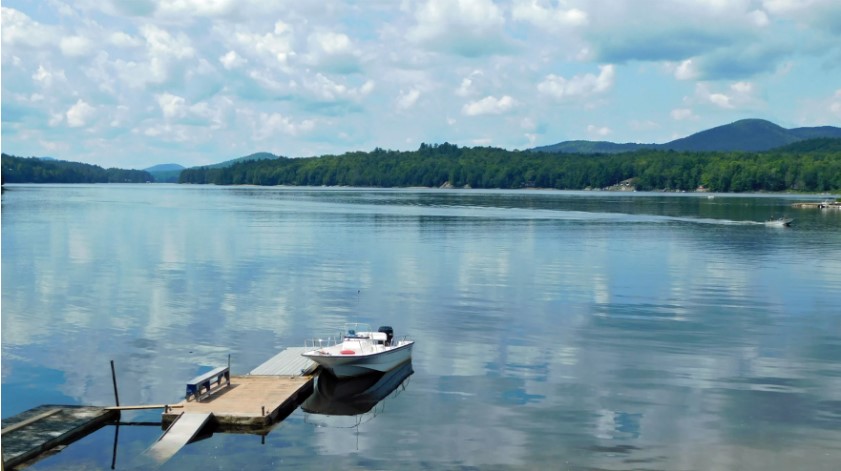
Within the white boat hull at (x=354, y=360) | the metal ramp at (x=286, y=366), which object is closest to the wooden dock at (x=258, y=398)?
the metal ramp at (x=286, y=366)

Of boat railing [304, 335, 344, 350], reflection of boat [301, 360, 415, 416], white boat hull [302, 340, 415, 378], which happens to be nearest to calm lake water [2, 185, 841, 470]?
reflection of boat [301, 360, 415, 416]

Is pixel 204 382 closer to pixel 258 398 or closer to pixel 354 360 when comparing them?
pixel 258 398

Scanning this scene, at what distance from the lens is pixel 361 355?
37.1 m

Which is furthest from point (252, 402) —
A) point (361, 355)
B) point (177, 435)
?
point (361, 355)

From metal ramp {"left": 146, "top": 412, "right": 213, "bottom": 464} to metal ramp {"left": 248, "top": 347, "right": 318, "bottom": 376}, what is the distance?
640 centimetres

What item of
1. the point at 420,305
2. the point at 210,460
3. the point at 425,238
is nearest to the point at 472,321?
the point at 420,305

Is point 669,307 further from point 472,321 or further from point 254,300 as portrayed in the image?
point 254,300

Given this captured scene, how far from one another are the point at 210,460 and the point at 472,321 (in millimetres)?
25549

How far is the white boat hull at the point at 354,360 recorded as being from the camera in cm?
3672

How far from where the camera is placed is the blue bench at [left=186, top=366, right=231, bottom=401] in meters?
32.0

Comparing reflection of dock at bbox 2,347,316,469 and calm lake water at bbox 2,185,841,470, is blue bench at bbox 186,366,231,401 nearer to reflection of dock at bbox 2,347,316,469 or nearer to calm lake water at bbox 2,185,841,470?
reflection of dock at bbox 2,347,316,469

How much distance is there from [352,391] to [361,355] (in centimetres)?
180

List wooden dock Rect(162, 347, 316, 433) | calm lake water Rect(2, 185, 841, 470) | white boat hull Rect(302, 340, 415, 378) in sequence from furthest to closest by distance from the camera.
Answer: white boat hull Rect(302, 340, 415, 378)
wooden dock Rect(162, 347, 316, 433)
calm lake water Rect(2, 185, 841, 470)

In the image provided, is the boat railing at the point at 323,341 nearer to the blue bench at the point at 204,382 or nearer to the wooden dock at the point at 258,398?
the wooden dock at the point at 258,398
